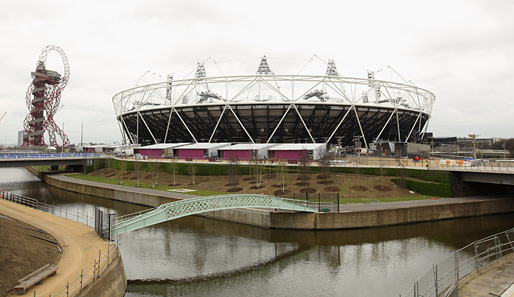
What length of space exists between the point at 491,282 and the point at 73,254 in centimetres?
1424

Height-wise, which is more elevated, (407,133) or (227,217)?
(407,133)

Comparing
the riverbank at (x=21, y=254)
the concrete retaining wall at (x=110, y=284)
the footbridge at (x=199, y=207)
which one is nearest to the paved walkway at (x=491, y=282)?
the concrete retaining wall at (x=110, y=284)

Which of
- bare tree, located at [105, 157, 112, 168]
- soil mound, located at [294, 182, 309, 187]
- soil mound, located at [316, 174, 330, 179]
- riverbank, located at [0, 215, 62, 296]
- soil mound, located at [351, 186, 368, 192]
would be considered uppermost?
bare tree, located at [105, 157, 112, 168]

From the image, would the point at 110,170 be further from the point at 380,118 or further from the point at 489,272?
the point at 489,272

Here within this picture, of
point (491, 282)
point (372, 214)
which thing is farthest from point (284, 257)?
point (491, 282)

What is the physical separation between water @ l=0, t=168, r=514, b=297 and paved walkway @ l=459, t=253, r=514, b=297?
4.14 meters

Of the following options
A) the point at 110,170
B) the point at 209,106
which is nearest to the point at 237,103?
the point at 209,106

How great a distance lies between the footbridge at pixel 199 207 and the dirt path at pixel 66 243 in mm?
1341

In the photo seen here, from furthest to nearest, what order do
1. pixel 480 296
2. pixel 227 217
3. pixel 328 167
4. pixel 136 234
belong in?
pixel 328 167 < pixel 227 217 < pixel 136 234 < pixel 480 296

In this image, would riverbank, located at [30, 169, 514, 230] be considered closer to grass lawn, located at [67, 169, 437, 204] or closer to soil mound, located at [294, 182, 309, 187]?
grass lawn, located at [67, 169, 437, 204]

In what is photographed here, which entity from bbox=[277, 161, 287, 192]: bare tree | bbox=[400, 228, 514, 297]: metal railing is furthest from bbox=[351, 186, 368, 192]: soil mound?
bbox=[400, 228, 514, 297]: metal railing

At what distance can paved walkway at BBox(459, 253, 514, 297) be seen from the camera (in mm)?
9047

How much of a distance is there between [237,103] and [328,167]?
82.4ft

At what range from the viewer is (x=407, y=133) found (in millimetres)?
66438
